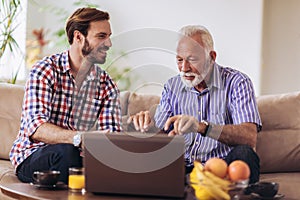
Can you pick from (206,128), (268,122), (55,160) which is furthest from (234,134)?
(55,160)

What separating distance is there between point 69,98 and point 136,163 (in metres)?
1.03

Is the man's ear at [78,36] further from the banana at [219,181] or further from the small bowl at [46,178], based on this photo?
the banana at [219,181]

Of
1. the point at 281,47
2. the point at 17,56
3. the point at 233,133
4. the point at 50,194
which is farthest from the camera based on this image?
the point at 281,47

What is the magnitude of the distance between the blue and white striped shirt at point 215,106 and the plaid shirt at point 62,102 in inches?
10.7

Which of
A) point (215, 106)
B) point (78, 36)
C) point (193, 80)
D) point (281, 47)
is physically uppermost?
point (78, 36)

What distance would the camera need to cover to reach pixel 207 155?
3.22 metres

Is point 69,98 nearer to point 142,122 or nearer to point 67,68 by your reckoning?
point 67,68

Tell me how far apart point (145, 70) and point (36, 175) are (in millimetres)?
3154

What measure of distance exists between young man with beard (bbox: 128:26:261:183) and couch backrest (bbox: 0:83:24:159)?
0.85 metres

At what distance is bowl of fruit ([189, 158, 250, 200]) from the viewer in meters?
2.16

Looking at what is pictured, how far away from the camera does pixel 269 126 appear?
3576mm

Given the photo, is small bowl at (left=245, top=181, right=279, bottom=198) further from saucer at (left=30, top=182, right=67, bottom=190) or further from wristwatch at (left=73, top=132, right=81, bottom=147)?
wristwatch at (left=73, top=132, right=81, bottom=147)

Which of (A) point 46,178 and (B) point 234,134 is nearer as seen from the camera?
(A) point 46,178

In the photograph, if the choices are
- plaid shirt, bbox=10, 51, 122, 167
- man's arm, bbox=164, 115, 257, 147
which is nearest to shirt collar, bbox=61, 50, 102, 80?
plaid shirt, bbox=10, 51, 122, 167
